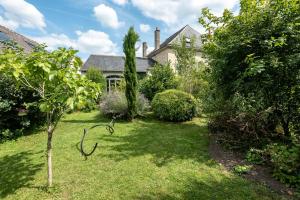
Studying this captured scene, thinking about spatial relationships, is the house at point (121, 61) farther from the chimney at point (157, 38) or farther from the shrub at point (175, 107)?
the shrub at point (175, 107)

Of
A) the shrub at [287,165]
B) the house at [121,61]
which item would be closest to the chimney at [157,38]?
the house at [121,61]

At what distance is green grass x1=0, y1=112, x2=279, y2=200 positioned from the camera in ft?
11.1

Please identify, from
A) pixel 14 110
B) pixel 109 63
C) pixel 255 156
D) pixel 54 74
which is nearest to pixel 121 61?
pixel 109 63

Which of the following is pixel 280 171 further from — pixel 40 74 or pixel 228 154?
pixel 40 74

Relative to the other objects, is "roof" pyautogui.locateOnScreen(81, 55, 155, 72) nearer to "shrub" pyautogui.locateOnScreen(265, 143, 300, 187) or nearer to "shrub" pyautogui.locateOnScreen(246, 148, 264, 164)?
"shrub" pyautogui.locateOnScreen(246, 148, 264, 164)

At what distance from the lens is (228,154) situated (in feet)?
16.3

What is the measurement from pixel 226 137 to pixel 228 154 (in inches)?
28.3

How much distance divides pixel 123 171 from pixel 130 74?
5486mm

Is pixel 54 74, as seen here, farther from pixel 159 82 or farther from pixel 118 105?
pixel 159 82

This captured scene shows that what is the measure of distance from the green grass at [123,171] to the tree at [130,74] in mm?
2513

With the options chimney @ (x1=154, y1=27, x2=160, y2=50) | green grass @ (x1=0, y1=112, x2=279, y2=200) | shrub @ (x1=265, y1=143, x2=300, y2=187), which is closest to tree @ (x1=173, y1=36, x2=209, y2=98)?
green grass @ (x1=0, y1=112, x2=279, y2=200)

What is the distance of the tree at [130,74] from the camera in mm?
8742

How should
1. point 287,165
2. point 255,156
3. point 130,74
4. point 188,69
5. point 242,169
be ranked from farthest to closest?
1. point 188,69
2. point 130,74
3. point 255,156
4. point 242,169
5. point 287,165

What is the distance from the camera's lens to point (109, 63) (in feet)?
73.9
